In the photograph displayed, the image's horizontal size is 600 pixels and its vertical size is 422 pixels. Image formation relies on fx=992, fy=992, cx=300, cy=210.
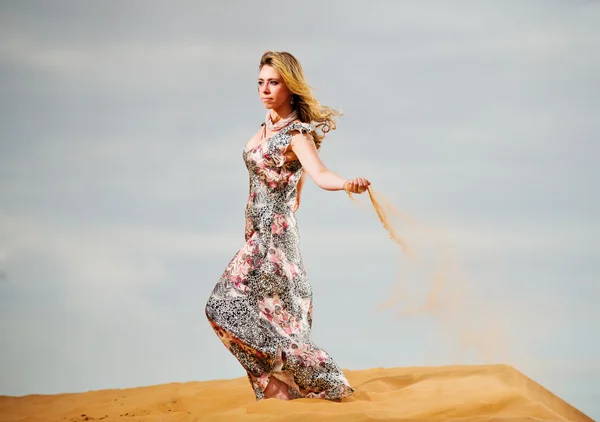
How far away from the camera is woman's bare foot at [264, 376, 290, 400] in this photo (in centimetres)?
531

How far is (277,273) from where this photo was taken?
536 centimetres

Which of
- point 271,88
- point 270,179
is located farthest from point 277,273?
point 271,88

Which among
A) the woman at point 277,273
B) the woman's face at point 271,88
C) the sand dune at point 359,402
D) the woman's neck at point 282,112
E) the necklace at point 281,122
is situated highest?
the woman's face at point 271,88

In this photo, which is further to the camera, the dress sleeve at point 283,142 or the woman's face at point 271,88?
the woman's face at point 271,88

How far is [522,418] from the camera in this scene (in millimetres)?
4508

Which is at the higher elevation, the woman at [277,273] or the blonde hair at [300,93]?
the blonde hair at [300,93]

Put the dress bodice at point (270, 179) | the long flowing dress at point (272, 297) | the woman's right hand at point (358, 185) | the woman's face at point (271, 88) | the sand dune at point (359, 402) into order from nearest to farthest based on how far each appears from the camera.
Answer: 1. the woman's right hand at point (358, 185)
2. the sand dune at point (359, 402)
3. the long flowing dress at point (272, 297)
4. the dress bodice at point (270, 179)
5. the woman's face at point (271, 88)

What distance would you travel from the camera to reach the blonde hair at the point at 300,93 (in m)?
5.46

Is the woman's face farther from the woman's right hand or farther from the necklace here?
the woman's right hand

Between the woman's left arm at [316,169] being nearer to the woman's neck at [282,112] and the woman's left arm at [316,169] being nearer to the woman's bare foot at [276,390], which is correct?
the woman's neck at [282,112]

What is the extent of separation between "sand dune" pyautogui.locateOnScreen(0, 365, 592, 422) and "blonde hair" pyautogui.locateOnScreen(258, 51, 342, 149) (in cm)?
150

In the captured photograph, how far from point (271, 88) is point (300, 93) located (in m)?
0.16

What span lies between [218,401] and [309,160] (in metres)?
1.68

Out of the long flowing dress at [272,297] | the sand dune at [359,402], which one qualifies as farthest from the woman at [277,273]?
the sand dune at [359,402]
